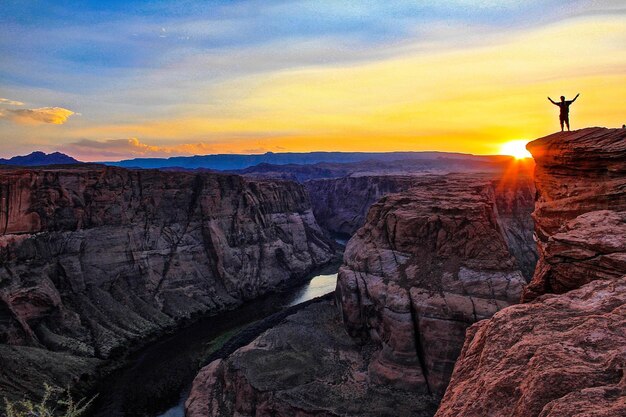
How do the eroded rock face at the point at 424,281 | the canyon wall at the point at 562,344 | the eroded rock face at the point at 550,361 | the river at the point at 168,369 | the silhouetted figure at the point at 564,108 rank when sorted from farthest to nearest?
the river at the point at 168,369
the eroded rock face at the point at 424,281
the silhouetted figure at the point at 564,108
the canyon wall at the point at 562,344
the eroded rock face at the point at 550,361

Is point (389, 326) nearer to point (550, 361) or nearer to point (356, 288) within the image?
point (356, 288)

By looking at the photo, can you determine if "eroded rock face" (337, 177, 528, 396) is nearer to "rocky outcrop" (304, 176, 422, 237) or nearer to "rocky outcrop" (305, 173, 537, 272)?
"rocky outcrop" (305, 173, 537, 272)

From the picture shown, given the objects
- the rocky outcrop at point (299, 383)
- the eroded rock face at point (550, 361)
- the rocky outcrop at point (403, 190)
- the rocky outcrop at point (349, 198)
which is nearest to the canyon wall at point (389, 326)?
the rocky outcrop at point (299, 383)

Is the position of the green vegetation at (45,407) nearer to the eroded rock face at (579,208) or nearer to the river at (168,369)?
the river at (168,369)

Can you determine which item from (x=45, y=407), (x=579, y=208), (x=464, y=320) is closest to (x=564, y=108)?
(x=579, y=208)

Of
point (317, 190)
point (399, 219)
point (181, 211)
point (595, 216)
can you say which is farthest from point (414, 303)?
point (317, 190)

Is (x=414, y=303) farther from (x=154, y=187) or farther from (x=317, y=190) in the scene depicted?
(x=317, y=190)

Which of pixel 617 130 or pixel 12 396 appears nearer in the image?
pixel 617 130
